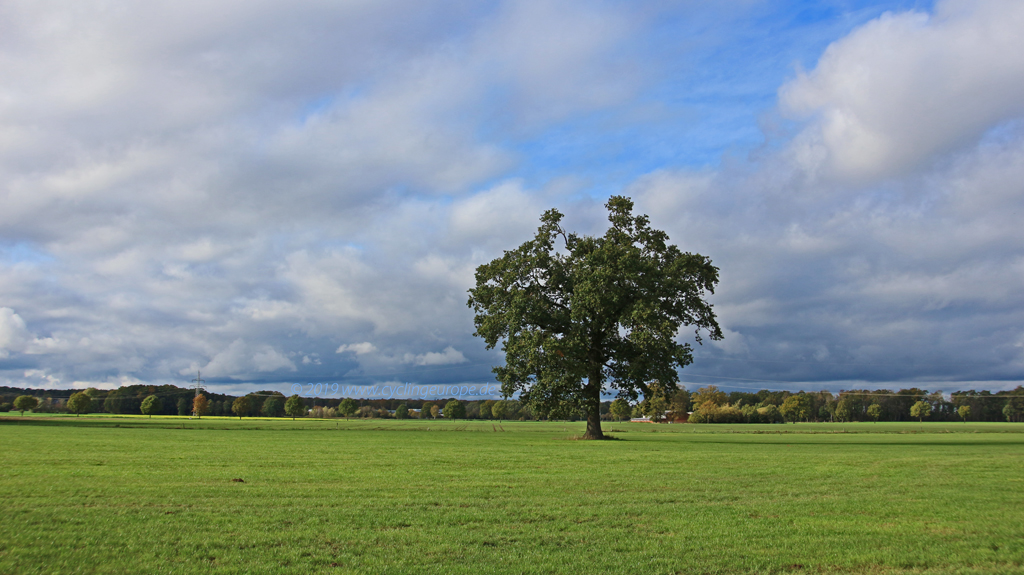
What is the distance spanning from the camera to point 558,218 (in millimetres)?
49094

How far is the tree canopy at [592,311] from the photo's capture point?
43.2m

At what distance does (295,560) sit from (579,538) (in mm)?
4431

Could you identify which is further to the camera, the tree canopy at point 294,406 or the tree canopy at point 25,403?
the tree canopy at point 294,406

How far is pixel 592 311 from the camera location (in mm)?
45062

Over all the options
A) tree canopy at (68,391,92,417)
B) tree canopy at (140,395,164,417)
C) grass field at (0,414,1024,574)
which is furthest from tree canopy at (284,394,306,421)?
grass field at (0,414,1024,574)

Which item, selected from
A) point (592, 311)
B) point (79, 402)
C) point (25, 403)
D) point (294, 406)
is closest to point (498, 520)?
point (592, 311)

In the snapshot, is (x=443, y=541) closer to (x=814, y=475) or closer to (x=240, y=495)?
(x=240, y=495)

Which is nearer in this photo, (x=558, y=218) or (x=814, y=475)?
(x=814, y=475)

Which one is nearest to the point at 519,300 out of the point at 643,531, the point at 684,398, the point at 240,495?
the point at 240,495

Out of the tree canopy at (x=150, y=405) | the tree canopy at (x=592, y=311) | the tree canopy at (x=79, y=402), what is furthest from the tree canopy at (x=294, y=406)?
the tree canopy at (x=592, y=311)

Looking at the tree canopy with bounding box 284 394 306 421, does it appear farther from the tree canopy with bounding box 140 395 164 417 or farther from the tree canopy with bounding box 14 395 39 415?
the tree canopy with bounding box 14 395 39 415

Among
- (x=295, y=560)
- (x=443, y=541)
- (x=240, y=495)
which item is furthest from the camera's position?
(x=240, y=495)

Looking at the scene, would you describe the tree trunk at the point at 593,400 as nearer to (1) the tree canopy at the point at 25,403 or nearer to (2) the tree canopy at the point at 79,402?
(2) the tree canopy at the point at 79,402

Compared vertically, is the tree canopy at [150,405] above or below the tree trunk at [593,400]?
below
